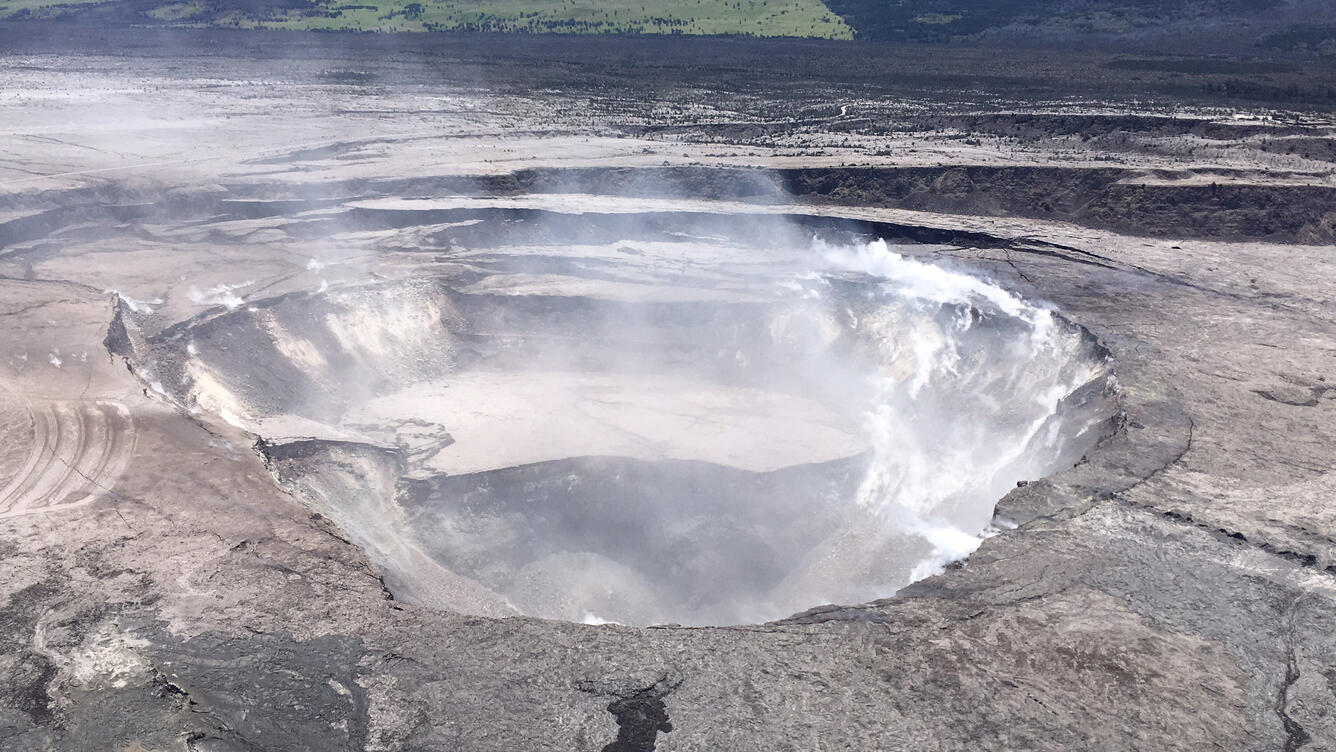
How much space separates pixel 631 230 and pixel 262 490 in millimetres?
13751

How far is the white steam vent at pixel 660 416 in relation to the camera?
47.2 ft

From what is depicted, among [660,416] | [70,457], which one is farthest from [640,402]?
[70,457]

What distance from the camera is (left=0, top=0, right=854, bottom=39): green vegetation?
74.7 meters

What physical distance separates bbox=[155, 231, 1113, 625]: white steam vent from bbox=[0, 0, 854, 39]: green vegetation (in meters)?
58.4

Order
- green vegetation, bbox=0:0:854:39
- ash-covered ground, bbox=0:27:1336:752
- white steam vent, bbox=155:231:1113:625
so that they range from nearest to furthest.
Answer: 1. ash-covered ground, bbox=0:27:1336:752
2. white steam vent, bbox=155:231:1113:625
3. green vegetation, bbox=0:0:854:39

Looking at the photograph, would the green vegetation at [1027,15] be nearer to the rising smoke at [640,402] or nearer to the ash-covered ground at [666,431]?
the ash-covered ground at [666,431]

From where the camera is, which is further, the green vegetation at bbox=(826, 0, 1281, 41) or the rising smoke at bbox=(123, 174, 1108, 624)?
the green vegetation at bbox=(826, 0, 1281, 41)

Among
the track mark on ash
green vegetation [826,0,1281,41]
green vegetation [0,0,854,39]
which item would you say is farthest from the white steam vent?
green vegetation [0,0,854,39]

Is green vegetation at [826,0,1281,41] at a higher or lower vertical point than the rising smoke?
higher

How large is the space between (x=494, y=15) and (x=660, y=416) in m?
71.1

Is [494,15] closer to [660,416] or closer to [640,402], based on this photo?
[640,402]

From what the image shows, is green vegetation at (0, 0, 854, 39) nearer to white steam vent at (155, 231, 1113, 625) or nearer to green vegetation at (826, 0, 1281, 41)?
green vegetation at (826, 0, 1281, 41)

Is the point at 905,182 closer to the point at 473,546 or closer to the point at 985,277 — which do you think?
the point at 985,277

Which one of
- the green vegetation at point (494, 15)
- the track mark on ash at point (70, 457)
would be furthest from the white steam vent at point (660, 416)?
the green vegetation at point (494, 15)
